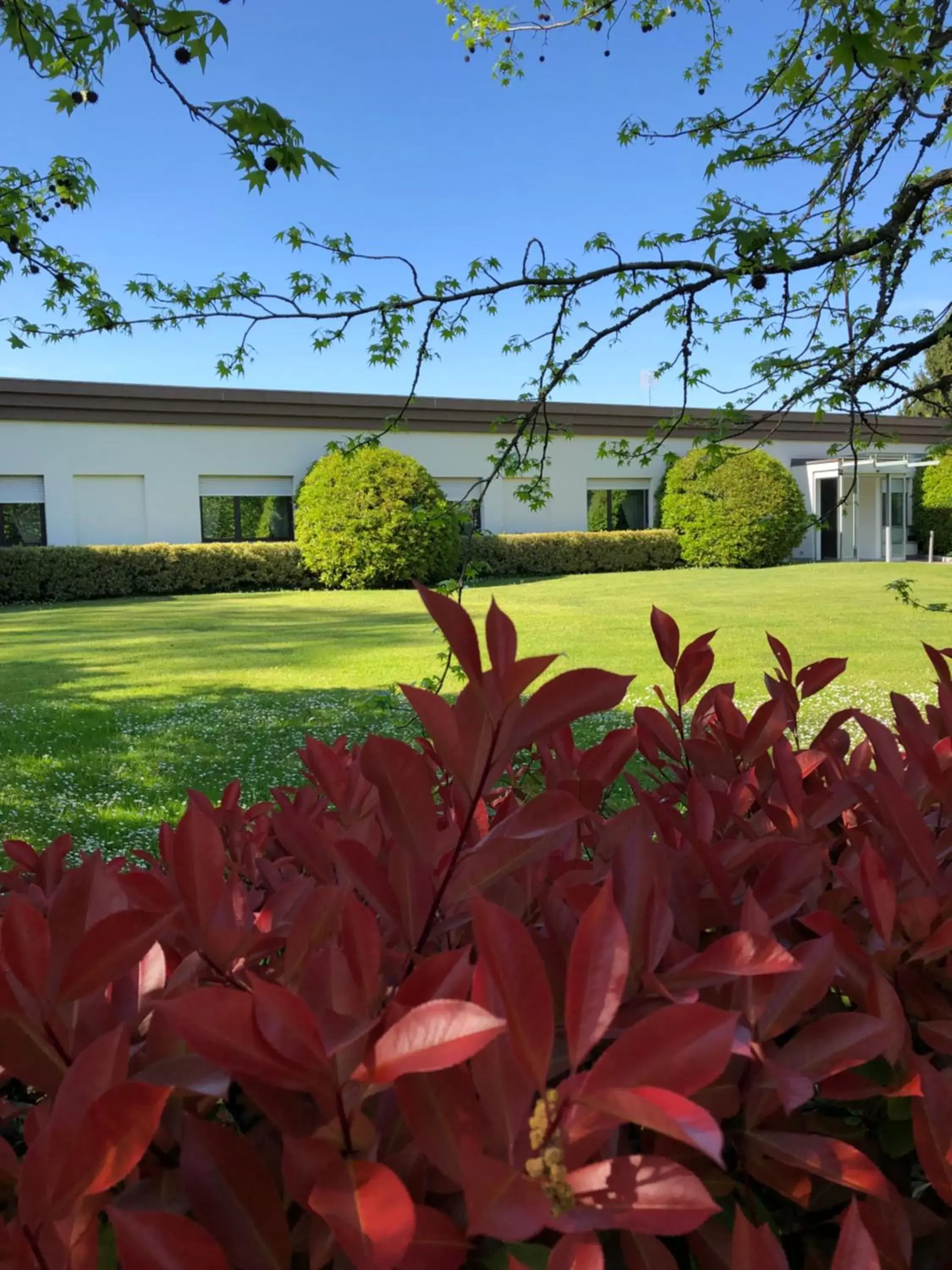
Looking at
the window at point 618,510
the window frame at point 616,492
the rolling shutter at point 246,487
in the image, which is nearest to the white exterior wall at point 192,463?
the rolling shutter at point 246,487

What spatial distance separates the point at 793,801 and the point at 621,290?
3.66 metres

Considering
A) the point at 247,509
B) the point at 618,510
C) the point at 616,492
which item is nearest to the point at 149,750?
the point at 247,509

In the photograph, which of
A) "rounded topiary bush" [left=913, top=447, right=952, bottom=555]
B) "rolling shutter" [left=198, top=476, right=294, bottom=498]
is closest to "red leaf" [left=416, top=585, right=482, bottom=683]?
"rolling shutter" [left=198, top=476, right=294, bottom=498]

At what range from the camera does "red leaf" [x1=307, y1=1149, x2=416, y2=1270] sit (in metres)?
0.43

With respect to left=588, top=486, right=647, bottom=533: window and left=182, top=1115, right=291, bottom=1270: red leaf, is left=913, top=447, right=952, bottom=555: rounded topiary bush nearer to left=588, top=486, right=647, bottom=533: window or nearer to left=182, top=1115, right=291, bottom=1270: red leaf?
left=588, top=486, right=647, bottom=533: window

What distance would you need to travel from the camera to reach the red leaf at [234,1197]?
518 millimetres

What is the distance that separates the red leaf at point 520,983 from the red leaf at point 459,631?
157 mm

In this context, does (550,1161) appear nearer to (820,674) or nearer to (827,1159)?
(827,1159)

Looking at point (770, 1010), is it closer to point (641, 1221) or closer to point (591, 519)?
point (641, 1221)

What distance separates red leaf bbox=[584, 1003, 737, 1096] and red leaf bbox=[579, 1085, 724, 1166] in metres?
0.02

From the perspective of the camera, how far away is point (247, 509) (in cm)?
2219

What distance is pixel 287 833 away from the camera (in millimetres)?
877

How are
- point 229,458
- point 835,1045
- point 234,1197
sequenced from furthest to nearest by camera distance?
1. point 229,458
2. point 835,1045
3. point 234,1197

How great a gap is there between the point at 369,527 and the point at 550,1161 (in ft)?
64.3
